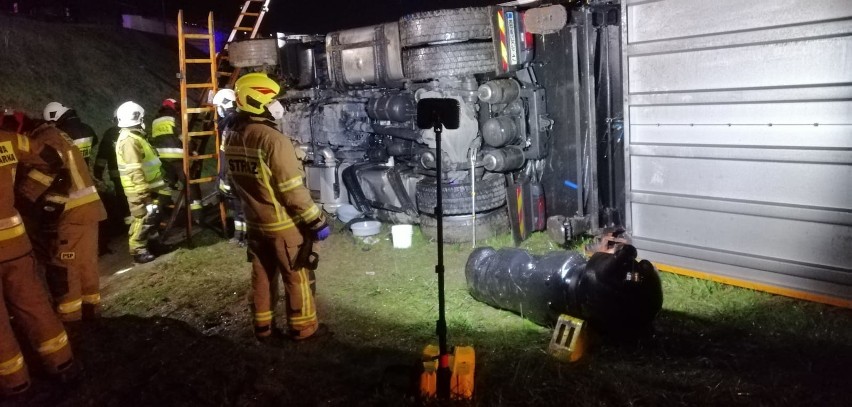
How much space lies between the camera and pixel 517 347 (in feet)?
14.0

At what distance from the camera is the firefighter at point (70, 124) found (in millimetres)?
6621

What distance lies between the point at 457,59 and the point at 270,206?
118 inches

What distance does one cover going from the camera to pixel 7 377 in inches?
150

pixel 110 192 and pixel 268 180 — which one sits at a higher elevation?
pixel 268 180

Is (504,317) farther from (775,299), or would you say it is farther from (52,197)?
(52,197)

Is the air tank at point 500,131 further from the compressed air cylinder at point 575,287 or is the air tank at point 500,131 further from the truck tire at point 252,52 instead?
the truck tire at point 252,52

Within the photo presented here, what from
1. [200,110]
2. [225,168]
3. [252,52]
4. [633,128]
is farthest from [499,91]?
[252,52]

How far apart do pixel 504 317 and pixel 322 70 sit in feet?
17.2

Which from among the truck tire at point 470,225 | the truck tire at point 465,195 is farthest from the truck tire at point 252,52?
the truck tire at point 470,225

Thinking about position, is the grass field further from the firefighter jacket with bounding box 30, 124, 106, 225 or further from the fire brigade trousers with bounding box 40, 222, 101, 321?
the firefighter jacket with bounding box 30, 124, 106, 225

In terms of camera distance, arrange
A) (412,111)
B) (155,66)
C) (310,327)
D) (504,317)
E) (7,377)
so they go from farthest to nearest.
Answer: (155,66)
(412,111)
(504,317)
(310,327)
(7,377)

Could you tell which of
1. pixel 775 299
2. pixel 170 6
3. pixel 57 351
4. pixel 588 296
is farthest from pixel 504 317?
pixel 170 6

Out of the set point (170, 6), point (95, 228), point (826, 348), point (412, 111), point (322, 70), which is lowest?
point (826, 348)

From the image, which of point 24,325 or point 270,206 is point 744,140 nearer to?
point 270,206
